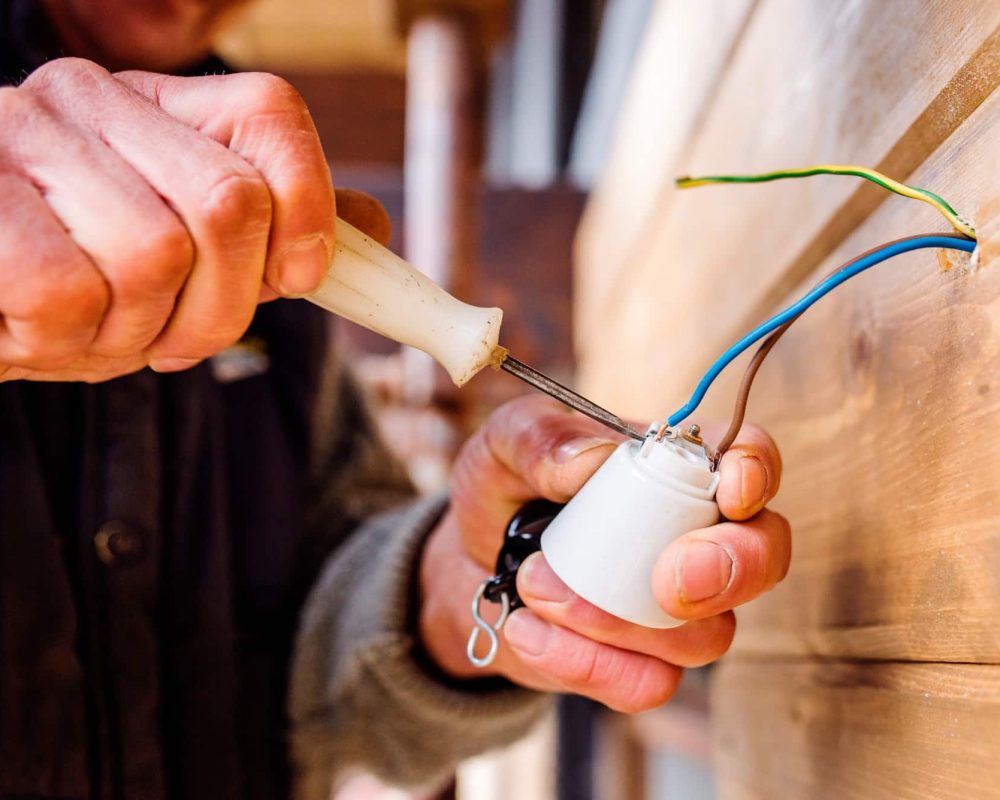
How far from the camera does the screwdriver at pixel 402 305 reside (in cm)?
40

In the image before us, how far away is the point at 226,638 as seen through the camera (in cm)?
86

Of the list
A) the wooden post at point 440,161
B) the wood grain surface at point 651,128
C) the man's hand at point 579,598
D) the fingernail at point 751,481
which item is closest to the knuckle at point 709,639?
the man's hand at point 579,598

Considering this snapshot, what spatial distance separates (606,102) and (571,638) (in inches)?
69.8

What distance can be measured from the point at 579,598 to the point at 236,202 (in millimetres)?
239

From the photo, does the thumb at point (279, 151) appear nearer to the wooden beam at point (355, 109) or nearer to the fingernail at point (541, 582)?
the fingernail at point (541, 582)

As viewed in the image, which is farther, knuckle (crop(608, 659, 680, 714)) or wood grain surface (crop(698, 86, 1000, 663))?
knuckle (crop(608, 659, 680, 714))

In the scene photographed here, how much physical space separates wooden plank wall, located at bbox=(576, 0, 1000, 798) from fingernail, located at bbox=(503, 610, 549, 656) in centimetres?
16

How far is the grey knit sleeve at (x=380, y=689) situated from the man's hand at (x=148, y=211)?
51cm

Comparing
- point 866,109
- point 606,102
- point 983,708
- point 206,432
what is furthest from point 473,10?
point 983,708

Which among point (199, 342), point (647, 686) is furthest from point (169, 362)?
point (647, 686)

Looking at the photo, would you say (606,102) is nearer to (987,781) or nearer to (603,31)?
(603,31)

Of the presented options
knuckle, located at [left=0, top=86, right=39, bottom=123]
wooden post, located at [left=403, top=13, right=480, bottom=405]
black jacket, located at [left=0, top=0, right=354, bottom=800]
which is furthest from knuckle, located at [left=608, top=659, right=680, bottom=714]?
wooden post, located at [left=403, top=13, right=480, bottom=405]

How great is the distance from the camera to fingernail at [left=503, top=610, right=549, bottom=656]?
0.48 m

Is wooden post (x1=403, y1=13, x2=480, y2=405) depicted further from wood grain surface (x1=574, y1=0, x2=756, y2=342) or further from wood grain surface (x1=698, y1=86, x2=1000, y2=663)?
wood grain surface (x1=698, y1=86, x2=1000, y2=663)
